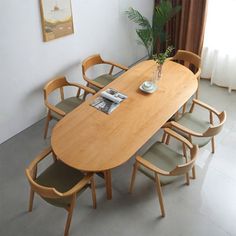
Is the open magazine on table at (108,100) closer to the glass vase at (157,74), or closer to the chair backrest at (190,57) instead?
the glass vase at (157,74)

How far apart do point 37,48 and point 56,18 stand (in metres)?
0.41

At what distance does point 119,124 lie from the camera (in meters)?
2.68

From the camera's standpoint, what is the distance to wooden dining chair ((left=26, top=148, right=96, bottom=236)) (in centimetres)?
220

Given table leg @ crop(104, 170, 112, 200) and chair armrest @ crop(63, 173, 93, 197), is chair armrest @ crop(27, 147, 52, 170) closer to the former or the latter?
chair armrest @ crop(63, 173, 93, 197)

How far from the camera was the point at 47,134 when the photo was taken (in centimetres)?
360

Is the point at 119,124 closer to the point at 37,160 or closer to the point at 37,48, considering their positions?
the point at 37,160

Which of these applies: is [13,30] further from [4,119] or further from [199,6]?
[199,6]

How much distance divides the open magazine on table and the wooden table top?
49mm

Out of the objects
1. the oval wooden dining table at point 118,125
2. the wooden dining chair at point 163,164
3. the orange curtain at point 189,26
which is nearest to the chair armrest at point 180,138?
the wooden dining chair at point 163,164

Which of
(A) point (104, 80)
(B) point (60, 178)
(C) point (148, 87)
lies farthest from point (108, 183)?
(A) point (104, 80)

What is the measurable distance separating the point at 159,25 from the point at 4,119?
8.51 feet

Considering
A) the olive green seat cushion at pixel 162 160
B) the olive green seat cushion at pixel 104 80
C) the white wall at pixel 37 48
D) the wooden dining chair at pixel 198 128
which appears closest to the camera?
the olive green seat cushion at pixel 162 160

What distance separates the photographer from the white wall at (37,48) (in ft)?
9.89

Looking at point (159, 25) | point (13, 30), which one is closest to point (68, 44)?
point (13, 30)
